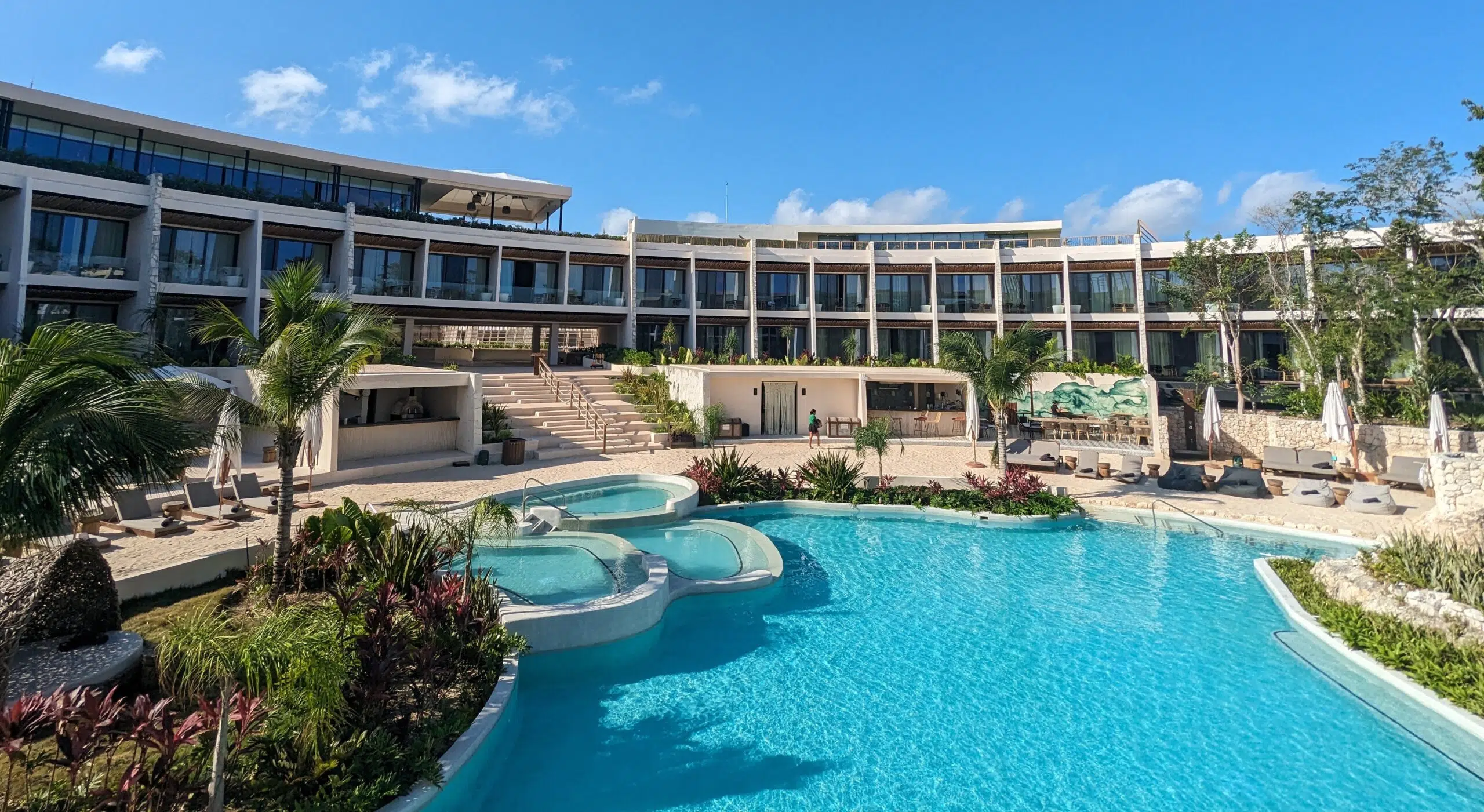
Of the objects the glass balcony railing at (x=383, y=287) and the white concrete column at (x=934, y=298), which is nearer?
the glass balcony railing at (x=383, y=287)

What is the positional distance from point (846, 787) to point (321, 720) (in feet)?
13.8

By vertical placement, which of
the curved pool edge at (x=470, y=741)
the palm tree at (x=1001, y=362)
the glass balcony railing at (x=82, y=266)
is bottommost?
the curved pool edge at (x=470, y=741)

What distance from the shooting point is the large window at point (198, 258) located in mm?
23250

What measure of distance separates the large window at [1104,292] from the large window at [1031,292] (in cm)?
90

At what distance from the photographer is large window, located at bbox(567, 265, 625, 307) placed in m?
32.2

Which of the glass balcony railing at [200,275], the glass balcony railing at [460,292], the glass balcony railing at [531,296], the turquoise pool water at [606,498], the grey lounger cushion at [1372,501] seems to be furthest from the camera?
the glass balcony railing at [531,296]

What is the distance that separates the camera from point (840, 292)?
117ft

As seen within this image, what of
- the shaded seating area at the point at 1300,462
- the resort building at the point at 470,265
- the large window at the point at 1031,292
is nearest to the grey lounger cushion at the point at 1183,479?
the shaded seating area at the point at 1300,462

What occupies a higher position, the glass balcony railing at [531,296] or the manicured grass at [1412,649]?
the glass balcony railing at [531,296]

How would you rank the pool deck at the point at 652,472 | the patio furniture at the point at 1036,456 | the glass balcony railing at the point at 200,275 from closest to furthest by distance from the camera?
the pool deck at the point at 652,472
the patio furniture at the point at 1036,456
the glass balcony railing at the point at 200,275

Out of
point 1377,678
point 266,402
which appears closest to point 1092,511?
point 1377,678

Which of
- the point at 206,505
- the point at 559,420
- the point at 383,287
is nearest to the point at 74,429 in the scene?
the point at 206,505

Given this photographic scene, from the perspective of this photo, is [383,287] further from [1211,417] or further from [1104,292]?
[1104,292]

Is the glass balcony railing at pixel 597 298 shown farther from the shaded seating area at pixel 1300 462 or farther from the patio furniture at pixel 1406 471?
the patio furniture at pixel 1406 471
